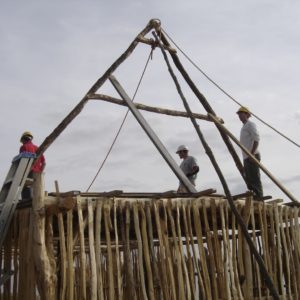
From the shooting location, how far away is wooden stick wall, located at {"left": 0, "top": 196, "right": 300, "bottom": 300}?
6.32 meters

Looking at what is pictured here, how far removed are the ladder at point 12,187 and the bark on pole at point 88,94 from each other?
0.95 feet

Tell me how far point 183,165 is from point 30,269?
4885 millimetres

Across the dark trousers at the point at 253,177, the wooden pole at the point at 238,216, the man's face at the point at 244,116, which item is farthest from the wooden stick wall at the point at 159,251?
the man's face at the point at 244,116

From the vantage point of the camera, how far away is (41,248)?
603cm

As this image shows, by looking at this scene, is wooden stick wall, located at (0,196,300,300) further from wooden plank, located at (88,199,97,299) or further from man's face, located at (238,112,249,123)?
man's face, located at (238,112,249,123)

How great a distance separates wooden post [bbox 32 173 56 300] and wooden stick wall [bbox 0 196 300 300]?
1.5 inches

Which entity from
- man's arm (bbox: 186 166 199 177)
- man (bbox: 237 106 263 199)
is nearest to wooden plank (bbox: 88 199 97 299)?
man (bbox: 237 106 263 199)

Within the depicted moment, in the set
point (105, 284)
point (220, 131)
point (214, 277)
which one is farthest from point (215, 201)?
point (105, 284)

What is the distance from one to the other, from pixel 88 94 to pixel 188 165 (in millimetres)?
3311

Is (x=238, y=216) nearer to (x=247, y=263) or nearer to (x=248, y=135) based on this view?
(x=247, y=263)

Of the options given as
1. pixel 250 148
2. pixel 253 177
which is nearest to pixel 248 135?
pixel 250 148

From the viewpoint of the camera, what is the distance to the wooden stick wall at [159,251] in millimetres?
6324

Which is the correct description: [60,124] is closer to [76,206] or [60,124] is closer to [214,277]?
[76,206]

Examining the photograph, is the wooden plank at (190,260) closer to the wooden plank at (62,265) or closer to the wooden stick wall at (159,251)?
the wooden stick wall at (159,251)
